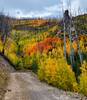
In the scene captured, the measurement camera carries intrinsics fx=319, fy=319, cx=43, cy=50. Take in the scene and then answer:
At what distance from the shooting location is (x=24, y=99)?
92.6 ft

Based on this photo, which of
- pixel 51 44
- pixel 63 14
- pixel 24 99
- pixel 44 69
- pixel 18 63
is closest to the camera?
pixel 24 99

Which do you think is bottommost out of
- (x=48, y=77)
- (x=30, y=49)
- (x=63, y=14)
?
(x=30, y=49)

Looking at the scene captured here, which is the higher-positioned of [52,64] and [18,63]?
[52,64]

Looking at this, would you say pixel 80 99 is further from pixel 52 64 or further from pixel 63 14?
pixel 63 14

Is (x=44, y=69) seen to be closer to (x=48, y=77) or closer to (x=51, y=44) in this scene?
(x=48, y=77)

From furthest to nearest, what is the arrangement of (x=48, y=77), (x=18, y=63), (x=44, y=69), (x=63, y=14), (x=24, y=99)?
1. (x=18, y=63)
2. (x=63, y=14)
3. (x=44, y=69)
4. (x=48, y=77)
5. (x=24, y=99)

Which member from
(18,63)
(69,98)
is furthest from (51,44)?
(69,98)

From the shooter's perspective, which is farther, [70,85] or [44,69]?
[44,69]

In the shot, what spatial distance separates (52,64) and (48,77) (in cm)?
218

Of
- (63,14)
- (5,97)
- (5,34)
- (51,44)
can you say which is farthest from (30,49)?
(5,97)

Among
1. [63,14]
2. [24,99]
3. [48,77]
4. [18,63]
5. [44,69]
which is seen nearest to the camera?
[24,99]

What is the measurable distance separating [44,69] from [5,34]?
5310 centimetres

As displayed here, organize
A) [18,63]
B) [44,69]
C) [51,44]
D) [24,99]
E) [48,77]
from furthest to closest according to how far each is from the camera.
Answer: [51,44] → [18,63] → [44,69] → [48,77] → [24,99]

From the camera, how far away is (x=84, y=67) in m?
42.9
